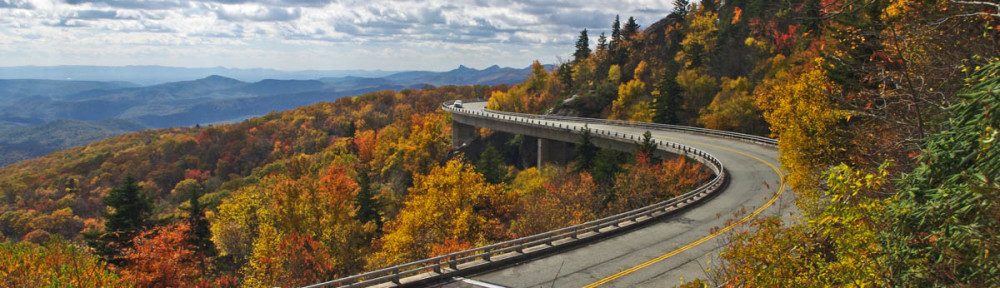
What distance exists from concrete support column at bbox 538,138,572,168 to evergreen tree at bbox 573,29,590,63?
39848 millimetres

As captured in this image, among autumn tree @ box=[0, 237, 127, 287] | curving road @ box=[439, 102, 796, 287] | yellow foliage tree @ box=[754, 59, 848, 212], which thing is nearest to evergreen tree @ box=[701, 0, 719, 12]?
curving road @ box=[439, 102, 796, 287]

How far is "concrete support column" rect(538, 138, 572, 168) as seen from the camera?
70000 mm

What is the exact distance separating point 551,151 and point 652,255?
4920 centimetres

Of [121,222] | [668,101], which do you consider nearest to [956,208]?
[121,222]

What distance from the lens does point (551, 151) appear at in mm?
70500

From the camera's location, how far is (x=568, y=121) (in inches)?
2953

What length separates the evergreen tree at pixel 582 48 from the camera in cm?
10755

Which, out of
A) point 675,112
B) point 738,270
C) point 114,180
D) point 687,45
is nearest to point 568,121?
point 675,112

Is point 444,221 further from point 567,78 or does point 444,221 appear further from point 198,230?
point 567,78

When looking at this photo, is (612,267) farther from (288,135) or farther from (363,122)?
(288,135)

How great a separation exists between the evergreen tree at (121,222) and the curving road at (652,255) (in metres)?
28.4

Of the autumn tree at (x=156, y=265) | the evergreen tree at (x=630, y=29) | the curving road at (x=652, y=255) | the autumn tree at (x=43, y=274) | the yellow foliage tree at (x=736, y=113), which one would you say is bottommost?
the autumn tree at (x=156, y=265)

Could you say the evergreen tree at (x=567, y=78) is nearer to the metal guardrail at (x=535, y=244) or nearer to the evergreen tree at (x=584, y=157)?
the evergreen tree at (x=584, y=157)

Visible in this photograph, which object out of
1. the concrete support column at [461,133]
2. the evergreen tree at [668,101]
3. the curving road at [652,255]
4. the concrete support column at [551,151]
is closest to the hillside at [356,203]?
the concrete support column at [461,133]
